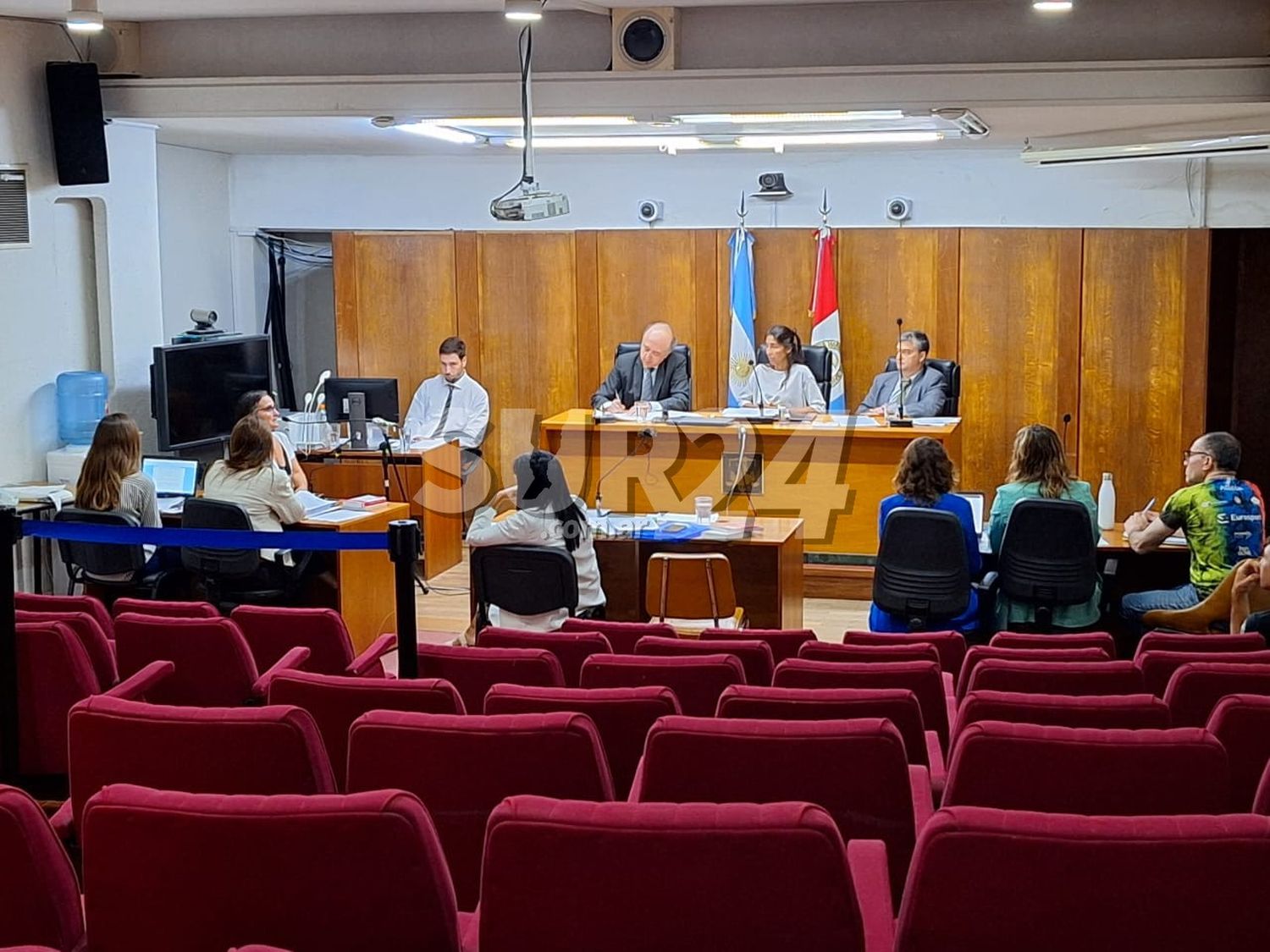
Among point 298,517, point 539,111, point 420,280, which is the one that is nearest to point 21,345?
point 298,517

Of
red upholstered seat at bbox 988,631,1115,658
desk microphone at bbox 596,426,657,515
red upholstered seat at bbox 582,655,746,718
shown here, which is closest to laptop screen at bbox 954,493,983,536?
red upholstered seat at bbox 988,631,1115,658

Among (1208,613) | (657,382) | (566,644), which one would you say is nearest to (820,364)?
(657,382)

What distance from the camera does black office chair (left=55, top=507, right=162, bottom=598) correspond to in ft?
22.2

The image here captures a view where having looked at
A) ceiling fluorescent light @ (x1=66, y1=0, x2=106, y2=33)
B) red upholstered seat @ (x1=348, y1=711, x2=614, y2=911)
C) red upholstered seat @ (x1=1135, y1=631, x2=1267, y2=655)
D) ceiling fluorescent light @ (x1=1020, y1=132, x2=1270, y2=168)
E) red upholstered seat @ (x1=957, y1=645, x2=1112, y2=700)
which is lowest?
red upholstered seat @ (x1=1135, y1=631, x2=1267, y2=655)

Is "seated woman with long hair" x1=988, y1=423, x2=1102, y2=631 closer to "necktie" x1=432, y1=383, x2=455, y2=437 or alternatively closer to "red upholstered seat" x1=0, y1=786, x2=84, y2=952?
"necktie" x1=432, y1=383, x2=455, y2=437

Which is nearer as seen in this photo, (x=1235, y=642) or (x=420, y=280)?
(x=1235, y=642)

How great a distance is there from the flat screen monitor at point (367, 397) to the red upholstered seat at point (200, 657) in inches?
207

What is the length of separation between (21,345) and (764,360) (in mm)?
5027

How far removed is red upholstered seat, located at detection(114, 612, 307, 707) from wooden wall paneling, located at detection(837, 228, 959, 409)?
7.55m

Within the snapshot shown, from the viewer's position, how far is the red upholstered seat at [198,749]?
2.65 meters

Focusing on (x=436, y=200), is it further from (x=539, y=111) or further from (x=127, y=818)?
(x=127, y=818)

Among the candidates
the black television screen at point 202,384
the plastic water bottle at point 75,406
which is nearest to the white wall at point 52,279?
Result: the plastic water bottle at point 75,406

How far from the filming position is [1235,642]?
16.0 feet

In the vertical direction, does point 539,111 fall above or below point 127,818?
above
